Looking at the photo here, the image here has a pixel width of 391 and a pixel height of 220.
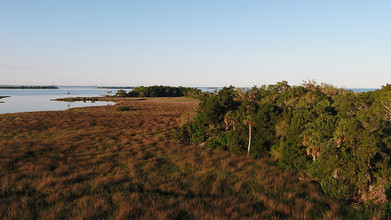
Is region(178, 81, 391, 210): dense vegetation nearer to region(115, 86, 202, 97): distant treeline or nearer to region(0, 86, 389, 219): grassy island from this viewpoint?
region(0, 86, 389, 219): grassy island

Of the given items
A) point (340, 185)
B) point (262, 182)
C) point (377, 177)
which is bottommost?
point (262, 182)

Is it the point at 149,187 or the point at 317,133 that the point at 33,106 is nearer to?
the point at 149,187

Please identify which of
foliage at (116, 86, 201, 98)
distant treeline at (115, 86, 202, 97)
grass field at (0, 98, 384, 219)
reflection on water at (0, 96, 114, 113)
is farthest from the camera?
foliage at (116, 86, 201, 98)

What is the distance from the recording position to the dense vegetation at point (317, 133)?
6.68 metres

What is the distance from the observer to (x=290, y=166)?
34.1 ft

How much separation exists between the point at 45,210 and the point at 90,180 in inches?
113

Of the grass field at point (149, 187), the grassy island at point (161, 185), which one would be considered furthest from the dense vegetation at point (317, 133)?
the grass field at point (149, 187)

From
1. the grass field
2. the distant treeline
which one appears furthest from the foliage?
the grass field

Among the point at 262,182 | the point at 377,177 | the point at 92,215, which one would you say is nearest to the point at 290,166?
the point at 262,182

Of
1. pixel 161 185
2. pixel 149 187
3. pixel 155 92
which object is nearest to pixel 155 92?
pixel 155 92

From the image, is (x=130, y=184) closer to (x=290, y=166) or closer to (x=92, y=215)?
(x=92, y=215)

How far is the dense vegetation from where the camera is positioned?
668 cm

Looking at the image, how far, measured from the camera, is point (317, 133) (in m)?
8.67

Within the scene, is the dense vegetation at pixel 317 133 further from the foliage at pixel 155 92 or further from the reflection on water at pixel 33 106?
the foliage at pixel 155 92
